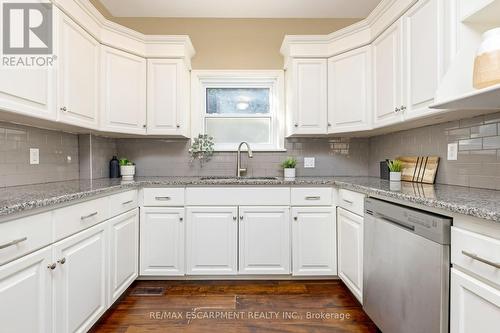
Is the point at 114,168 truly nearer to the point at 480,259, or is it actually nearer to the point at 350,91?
the point at 350,91

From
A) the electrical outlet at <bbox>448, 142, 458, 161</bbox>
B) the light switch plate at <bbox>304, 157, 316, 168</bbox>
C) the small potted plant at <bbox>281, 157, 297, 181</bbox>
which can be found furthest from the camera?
the light switch plate at <bbox>304, 157, 316, 168</bbox>

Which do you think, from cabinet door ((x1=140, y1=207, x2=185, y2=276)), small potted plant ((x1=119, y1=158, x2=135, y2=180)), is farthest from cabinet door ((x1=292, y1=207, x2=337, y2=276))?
small potted plant ((x1=119, y1=158, x2=135, y2=180))

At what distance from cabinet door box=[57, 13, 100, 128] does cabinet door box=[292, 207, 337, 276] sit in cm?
179

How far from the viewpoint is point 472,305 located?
0.96 meters

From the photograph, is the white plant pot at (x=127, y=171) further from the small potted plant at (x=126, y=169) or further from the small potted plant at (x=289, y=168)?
the small potted plant at (x=289, y=168)

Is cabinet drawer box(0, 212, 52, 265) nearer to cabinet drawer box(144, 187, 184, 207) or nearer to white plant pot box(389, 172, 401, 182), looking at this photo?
cabinet drawer box(144, 187, 184, 207)

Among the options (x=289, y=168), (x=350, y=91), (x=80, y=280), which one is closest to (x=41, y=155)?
(x=80, y=280)

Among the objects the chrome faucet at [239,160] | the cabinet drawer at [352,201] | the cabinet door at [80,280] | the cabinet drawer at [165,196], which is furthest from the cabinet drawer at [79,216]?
the cabinet drawer at [352,201]

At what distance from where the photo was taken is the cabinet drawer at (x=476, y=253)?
874 mm

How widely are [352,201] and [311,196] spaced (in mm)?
382

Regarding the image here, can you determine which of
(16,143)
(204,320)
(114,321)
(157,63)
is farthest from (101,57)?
(204,320)

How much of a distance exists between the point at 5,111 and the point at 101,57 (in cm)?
107

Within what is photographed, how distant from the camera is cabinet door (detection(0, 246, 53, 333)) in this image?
1.01 meters

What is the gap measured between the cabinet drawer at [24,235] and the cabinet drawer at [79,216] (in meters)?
0.06
